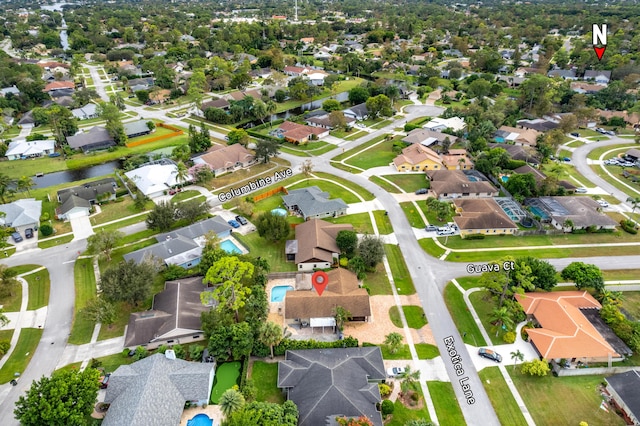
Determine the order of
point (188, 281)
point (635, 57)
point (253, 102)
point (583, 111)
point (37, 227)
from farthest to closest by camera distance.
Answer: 1. point (635, 57)
2. point (253, 102)
3. point (583, 111)
4. point (37, 227)
5. point (188, 281)

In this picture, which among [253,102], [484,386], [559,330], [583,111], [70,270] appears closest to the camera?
[484,386]

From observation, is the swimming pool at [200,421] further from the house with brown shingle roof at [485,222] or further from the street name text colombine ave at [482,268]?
the house with brown shingle roof at [485,222]

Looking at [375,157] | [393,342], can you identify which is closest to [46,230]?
[393,342]

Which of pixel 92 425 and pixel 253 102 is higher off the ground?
pixel 253 102

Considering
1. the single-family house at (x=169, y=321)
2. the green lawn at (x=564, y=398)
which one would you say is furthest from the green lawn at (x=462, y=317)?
the single-family house at (x=169, y=321)

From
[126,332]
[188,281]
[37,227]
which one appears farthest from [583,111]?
[37,227]

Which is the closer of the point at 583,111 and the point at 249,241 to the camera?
the point at 249,241

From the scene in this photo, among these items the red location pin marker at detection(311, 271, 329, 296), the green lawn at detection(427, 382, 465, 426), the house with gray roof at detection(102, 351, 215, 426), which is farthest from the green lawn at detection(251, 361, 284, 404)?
the green lawn at detection(427, 382, 465, 426)

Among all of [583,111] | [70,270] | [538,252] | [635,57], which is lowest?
[70,270]

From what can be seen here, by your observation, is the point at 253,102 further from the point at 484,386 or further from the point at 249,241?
the point at 484,386
